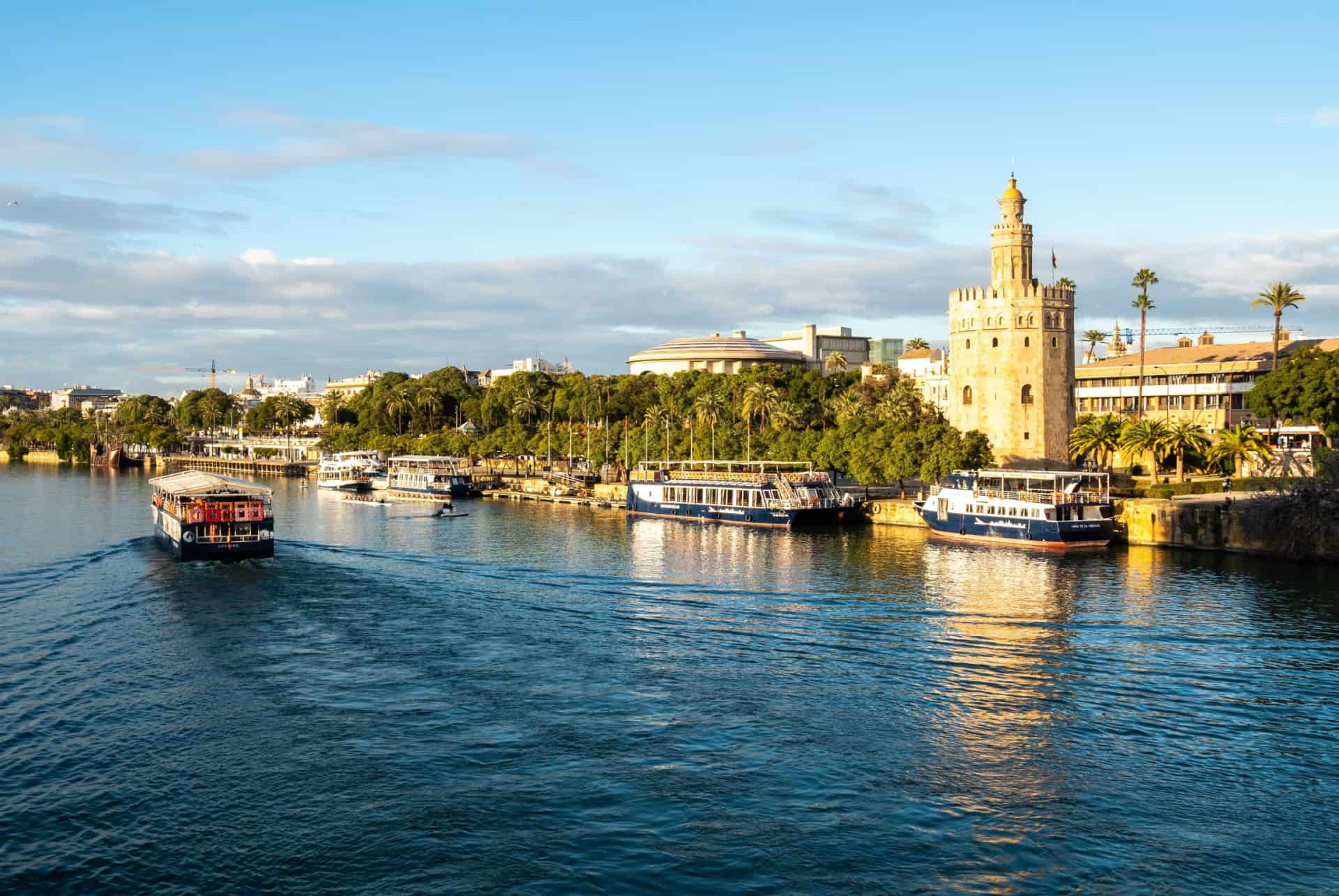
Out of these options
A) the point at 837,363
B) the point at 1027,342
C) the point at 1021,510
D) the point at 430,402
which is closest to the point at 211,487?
the point at 1021,510

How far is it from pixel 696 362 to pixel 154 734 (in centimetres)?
15459

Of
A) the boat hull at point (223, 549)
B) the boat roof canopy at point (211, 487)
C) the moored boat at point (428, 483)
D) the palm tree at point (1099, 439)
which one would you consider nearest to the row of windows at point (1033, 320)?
the palm tree at point (1099, 439)

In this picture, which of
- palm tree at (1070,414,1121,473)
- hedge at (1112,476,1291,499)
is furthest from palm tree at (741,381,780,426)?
hedge at (1112,476,1291,499)

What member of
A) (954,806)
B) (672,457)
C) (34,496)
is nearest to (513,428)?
(672,457)

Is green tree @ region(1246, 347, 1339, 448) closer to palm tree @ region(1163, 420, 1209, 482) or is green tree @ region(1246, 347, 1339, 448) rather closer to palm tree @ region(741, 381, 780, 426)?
palm tree @ region(1163, 420, 1209, 482)

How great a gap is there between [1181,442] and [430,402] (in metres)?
128

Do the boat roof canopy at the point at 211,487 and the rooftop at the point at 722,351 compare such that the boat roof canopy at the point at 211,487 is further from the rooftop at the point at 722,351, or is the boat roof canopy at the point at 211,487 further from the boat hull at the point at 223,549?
the rooftop at the point at 722,351

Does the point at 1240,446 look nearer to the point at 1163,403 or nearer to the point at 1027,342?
the point at 1027,342

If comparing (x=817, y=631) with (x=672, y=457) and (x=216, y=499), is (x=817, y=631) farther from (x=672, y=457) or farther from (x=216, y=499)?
(x=672, y=457)

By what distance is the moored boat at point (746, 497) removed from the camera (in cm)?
8812

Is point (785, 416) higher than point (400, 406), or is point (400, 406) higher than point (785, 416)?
point (400, 406)

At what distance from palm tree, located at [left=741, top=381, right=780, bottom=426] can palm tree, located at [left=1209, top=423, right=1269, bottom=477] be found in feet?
153

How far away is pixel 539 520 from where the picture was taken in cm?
9425

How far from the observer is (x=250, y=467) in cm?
18862
